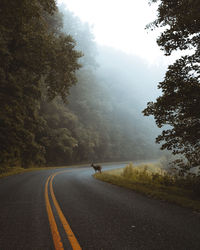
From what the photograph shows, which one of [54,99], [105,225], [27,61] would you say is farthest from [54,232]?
[54,99]

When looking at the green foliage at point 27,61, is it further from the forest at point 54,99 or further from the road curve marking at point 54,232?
the road curve marking at point 54,232

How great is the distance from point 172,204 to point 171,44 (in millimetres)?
6013

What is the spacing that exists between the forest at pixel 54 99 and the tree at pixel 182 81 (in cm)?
745

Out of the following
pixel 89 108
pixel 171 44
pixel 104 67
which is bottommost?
pixel 171 44

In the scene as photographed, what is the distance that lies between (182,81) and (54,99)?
28.6m

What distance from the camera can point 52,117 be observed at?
1336 inches

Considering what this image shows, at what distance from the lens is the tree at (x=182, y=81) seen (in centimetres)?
695

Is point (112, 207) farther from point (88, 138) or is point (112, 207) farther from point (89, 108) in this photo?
point (89, 108)

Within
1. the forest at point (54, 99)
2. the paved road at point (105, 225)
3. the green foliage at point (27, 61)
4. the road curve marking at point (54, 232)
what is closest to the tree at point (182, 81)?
the paved road at point (105, 225)

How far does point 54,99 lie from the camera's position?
3356 centimetres

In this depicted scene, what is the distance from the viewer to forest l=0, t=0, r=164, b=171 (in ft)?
47.4

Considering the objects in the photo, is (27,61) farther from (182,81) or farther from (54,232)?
(54,232)

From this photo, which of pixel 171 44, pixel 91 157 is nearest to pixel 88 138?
pixel 91 157

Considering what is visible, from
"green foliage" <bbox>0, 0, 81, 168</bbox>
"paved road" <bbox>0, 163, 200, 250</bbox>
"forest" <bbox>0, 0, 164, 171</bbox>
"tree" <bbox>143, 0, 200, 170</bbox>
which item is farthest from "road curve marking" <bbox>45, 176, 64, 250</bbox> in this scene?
"green foliage" <bbox>0, 0, 81, 168</bbox>
